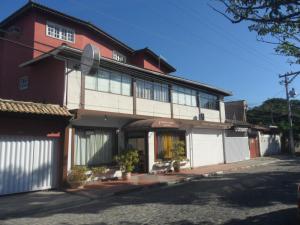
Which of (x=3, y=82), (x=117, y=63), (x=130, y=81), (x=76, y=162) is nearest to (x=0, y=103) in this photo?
(x=76, y=162)

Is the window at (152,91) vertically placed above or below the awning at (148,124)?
above

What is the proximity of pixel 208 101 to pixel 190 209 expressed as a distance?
710 inches

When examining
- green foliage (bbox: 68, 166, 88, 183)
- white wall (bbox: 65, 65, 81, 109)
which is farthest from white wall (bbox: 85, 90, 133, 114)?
green foliage (bbox: 68, 166, 88, 183)

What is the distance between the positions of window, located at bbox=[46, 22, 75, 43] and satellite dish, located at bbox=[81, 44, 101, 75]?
7078 millimetres

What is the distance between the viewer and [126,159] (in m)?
16.2

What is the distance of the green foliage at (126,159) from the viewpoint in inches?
637

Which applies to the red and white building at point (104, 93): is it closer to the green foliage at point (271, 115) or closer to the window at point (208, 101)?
the window at point (208, 101)

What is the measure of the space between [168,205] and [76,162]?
6.87m

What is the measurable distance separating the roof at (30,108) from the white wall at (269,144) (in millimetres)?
25955

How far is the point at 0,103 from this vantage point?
11930 mm

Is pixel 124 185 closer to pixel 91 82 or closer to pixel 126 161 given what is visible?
pixel 126 161

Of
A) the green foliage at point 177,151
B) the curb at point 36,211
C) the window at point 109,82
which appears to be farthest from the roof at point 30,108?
the green foliage at point 177,151

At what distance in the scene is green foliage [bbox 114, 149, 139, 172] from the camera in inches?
637

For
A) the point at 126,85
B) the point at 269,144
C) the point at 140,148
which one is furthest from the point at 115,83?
the point at 269,144
